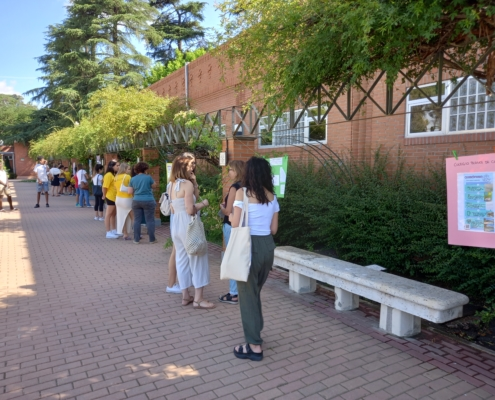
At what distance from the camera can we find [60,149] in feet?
81.4

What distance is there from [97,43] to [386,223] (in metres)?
33.4

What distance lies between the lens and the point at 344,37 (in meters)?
3.69

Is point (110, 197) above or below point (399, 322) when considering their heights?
above

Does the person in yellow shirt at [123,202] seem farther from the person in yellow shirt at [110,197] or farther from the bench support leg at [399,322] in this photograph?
the bench support leg at [399,322]

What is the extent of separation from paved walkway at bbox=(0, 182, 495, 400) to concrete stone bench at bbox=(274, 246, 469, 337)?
0.16 m

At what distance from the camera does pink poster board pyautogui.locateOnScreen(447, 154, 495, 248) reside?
13.1ft

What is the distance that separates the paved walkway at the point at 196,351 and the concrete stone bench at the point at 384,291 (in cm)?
16

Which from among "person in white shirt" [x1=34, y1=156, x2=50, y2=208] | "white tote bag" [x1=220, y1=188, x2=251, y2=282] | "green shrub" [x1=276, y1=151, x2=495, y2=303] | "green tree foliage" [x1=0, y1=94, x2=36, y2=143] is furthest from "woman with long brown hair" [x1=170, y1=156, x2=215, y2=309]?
"green tree foliage" [x1=0, y1=94, x2=36, y2=143]

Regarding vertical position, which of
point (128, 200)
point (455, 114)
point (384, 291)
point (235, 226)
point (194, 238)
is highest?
point (455, 114)

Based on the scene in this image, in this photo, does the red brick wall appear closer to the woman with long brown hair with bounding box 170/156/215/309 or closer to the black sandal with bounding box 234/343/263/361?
the woman with long brown hair with bounding box 170/156/215/309

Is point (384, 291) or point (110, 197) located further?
point (110, 197)

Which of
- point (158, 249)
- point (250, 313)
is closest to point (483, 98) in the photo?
point (250, 313)

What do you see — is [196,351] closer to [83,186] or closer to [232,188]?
[232,188]

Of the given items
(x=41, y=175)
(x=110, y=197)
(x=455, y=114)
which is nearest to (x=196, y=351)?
(x=455, y=114)
